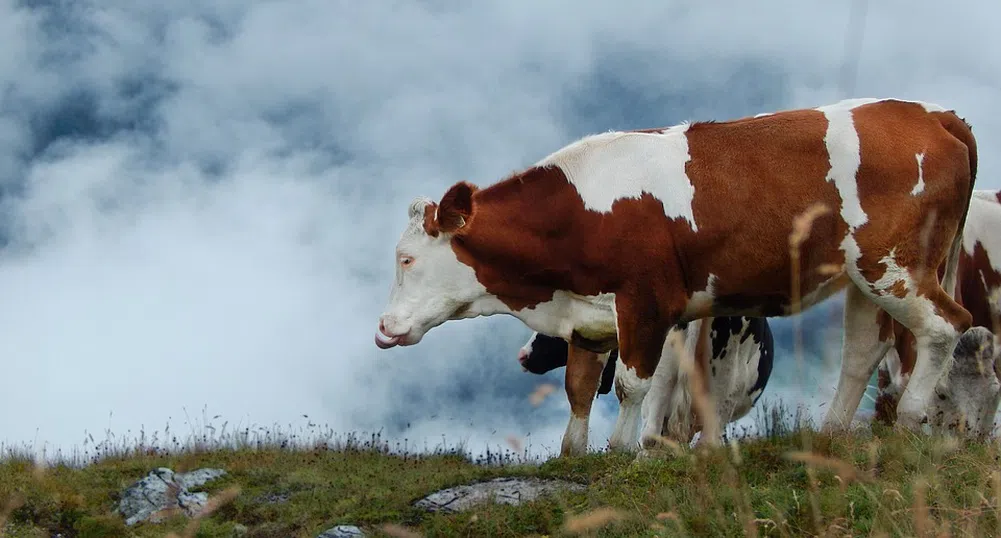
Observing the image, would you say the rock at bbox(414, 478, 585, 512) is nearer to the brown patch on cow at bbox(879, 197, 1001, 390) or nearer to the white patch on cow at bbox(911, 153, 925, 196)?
the white patch on cow at bbox(911, 153, 925, 196)

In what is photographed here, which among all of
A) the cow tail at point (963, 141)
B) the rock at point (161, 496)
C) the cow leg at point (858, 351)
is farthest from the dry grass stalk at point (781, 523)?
the rock at point (161, 496)

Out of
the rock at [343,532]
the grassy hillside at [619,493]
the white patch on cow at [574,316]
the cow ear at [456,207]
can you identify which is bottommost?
the rock at [343,532]

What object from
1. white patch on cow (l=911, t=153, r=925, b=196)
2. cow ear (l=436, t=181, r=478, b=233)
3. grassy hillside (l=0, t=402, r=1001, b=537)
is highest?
cow ear (l=436, t=181, r=478, b=233)

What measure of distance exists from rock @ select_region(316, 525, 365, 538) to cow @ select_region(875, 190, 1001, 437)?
5.16 m

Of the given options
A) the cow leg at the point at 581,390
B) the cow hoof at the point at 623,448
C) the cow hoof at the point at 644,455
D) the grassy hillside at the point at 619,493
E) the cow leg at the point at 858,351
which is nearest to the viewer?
the grassy hillside at the point at 619,493

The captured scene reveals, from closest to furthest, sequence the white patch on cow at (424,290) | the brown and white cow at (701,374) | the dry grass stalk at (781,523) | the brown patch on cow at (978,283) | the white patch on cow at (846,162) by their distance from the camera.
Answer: the dry grass stalk at (781,523) → the white patch on cow at (846,162) → the white patch on cow at (424,290) → the brown and white cow at (701,374) → the brown patch on cow at (978,283)

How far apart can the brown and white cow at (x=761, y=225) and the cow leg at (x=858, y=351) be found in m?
0.01

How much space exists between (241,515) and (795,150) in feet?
20.3

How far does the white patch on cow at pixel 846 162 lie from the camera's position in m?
10.5

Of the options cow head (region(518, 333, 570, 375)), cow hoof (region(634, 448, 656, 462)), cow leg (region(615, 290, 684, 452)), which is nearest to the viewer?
cow hoof (region(634, 448, 656, 462))

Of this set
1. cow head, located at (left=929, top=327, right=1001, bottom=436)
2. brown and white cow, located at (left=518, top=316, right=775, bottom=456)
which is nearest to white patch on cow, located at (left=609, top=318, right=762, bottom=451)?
brown and white cow, located at (left=518, top=316, right=775, bottom=456)

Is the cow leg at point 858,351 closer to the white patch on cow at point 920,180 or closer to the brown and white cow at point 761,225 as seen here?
the brown and white cow at point 761,225

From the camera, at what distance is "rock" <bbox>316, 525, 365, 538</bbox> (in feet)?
32.1

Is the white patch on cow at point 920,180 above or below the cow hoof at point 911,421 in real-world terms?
above
